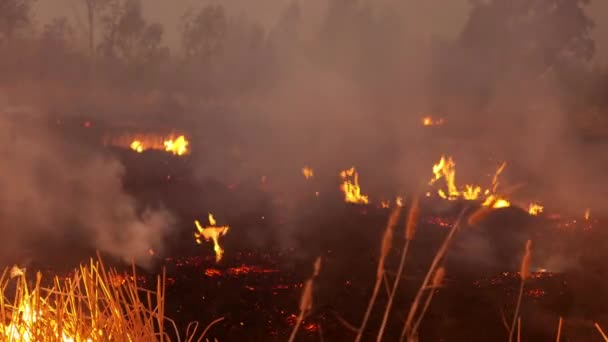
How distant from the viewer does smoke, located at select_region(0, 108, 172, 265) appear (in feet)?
30.2

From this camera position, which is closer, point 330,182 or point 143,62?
point 330,182

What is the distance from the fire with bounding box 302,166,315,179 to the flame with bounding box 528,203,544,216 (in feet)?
20.1

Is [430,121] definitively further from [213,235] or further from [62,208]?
[62,208]

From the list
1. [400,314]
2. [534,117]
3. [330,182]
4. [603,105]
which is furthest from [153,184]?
[603,105]

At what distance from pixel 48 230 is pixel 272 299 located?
4924mm

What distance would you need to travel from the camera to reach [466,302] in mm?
7250

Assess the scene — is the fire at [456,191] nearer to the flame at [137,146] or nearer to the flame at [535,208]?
the flame at [535,208]

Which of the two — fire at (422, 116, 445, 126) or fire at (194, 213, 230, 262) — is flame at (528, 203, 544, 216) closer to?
fire at (194, 213, 230, 262)

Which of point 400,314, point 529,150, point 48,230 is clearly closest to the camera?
point 400,314

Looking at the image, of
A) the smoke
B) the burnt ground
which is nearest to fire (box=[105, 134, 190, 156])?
the burnt ground

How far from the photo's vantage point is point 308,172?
56.0 feet

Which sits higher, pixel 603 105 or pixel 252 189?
Answer: pixel 603 105

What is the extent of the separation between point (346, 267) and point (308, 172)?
8.48 meters

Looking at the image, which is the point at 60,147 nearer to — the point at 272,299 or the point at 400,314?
the point at 272,299
